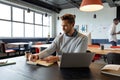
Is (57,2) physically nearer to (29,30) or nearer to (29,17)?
(29,17)

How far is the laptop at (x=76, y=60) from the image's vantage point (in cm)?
119

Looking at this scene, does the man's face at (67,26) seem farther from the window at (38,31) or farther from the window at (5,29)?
the window at (38,31)

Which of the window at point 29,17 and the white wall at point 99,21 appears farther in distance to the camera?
the window at point 29,17

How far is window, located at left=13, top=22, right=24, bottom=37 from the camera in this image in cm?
661

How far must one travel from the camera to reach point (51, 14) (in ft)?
28.3

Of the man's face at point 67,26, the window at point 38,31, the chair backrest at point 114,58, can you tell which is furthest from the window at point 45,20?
the man's face at point 67,26

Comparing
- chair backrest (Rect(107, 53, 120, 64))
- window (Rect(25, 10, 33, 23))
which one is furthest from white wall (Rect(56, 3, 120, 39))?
chair backrest (Rect(107, 53, 120, 64))

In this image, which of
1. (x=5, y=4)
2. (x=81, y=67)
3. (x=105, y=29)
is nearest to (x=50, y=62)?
(x=81, y=67)

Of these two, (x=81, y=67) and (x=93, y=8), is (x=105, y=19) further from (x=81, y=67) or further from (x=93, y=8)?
(x=81, y=67)

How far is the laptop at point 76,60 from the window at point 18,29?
582 cm

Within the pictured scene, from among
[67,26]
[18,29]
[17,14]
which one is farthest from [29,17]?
[67,26]

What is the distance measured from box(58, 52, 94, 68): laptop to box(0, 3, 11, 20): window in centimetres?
546

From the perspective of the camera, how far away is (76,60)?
123 centimetres

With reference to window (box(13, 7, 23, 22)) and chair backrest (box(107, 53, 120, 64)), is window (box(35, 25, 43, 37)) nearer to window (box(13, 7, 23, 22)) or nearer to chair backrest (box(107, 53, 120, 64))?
window (box(13, 7, 23, 22))
